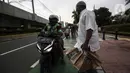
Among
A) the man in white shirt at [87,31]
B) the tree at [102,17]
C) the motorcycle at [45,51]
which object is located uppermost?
the tree at [102,17]

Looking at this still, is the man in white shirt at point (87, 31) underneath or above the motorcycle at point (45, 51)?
above

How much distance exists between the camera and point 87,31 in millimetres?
3461

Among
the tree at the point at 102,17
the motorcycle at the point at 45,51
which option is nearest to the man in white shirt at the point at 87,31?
the motorcycle at the point at 45,51

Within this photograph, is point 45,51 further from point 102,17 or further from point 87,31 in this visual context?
point 102,17

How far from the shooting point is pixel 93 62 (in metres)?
3.47

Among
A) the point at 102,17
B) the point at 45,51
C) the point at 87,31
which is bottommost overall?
the point at 45,51

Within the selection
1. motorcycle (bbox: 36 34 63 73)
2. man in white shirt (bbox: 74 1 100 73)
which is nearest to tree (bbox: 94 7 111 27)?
motorcycle (bbox: 36 34 63 73)

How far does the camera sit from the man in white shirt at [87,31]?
3.46 meters

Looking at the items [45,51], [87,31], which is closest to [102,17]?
[45,51]

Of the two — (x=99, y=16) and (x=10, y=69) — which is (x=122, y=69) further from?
(x=99, y=16)

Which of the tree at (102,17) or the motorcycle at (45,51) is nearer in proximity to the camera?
the motorcycle at (45,51)

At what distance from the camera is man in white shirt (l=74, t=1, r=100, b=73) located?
3463mm

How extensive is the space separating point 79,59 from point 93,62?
263 mm

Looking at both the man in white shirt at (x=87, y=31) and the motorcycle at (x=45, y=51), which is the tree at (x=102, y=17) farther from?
the man in white shirt at (x=87, y=31)
